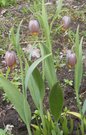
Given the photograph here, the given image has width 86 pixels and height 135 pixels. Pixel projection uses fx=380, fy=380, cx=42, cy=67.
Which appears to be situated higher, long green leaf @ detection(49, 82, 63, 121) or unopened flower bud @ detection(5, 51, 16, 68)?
unopened flower bud @ detection(5, 51, 16, 68)

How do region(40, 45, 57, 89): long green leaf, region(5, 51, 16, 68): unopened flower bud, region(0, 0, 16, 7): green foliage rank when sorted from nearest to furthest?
1. region(5, 51, 16, 68): unopened flower bud
2. region(40, 45, 57, 89): long green leaf
3. region(0, 0, 16, 7): green foliage

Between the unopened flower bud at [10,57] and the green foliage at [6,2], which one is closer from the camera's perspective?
the unopened flower bud at [10,57]

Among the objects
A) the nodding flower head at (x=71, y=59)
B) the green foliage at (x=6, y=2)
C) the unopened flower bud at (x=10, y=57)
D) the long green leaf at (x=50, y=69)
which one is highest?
the green foliage at (x=6, y=2)

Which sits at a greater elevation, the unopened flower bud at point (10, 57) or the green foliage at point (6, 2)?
the green foliage at point (6, 2)

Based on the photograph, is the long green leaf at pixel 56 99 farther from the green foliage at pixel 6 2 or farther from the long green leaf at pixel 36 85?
the green foliage at pixel 6 2

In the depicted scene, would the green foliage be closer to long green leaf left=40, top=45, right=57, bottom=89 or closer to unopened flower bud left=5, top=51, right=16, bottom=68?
long green leaf left=40, top=45, right=57, bottom=89

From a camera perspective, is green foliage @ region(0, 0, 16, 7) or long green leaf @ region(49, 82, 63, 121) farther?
green foliage @ region(0, 0, 16, 7)

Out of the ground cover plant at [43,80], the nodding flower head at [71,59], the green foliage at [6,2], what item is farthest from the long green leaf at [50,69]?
the green foliage at [6,2]

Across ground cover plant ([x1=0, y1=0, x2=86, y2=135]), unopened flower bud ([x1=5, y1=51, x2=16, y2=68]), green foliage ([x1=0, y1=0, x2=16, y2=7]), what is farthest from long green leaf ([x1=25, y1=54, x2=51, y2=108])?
green foliage ([x1=0, y1=0, x2=16, y2=7])

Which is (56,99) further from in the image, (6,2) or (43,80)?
(6,2)

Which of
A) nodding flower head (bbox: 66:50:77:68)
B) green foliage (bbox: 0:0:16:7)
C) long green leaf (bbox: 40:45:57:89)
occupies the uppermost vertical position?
green foliage (bbox: 0:0:16:7)

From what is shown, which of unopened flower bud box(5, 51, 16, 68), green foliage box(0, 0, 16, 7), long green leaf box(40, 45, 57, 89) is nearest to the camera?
unopened flower bud box(5, 51, 16, 68)
